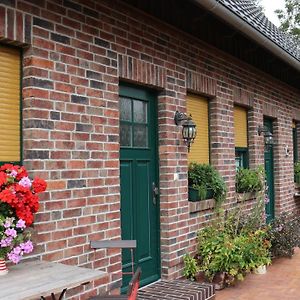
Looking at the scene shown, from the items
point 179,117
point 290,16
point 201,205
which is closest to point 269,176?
point 201,205

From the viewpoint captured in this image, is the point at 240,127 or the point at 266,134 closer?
the point at 240,127

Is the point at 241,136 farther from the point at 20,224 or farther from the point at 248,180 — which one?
the point at 20,224

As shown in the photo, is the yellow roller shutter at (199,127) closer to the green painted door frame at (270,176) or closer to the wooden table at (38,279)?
the green painted door frame at (270,176)

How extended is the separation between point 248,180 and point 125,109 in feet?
9.72

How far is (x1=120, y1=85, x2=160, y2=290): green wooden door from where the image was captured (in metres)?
4.91

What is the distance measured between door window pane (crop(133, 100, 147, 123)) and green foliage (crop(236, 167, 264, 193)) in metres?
2.51

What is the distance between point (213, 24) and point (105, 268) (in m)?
3.48

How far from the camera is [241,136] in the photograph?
7.64 m

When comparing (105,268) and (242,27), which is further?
(242,27)

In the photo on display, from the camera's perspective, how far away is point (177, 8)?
529 centimetres

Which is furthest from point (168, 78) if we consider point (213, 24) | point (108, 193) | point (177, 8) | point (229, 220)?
point (229, 220)

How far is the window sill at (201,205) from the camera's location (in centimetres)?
575

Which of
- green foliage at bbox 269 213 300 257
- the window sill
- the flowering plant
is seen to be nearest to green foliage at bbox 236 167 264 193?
green foliage at bbox 269 213 300 257

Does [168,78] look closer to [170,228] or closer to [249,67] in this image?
[170,228]
